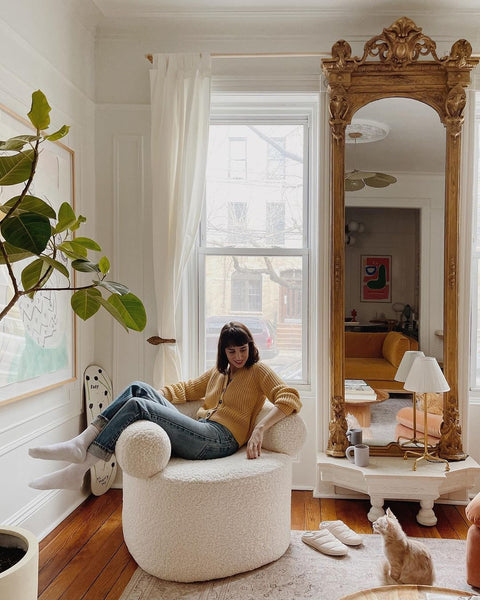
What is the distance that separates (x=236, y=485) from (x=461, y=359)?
1.61 m

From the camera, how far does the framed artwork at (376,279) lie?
10.2 feet

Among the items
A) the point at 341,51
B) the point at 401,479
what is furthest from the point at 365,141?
the point at 401,479

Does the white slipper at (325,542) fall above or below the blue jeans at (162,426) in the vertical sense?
below

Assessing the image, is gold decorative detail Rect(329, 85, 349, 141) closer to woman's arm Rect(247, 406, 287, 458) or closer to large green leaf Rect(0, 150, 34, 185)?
woman's arm Rect(247, 406, 287, 458)

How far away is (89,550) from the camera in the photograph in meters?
2.57

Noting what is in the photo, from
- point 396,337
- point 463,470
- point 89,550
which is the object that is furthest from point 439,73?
point 89,550

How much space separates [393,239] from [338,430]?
1137 millimetres

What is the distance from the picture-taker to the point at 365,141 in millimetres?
3113

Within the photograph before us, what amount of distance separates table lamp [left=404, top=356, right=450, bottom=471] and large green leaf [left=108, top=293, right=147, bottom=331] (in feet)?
6.06

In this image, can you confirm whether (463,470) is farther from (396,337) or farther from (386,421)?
(396,337)

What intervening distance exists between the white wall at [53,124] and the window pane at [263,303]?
799 mm

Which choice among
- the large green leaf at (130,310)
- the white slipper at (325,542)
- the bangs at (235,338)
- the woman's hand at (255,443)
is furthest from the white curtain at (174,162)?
the large green leaf at (130,310)

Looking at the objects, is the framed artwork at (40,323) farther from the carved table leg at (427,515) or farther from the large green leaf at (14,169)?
the carved table leg at (427,515)

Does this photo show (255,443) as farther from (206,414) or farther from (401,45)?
(401,45)
